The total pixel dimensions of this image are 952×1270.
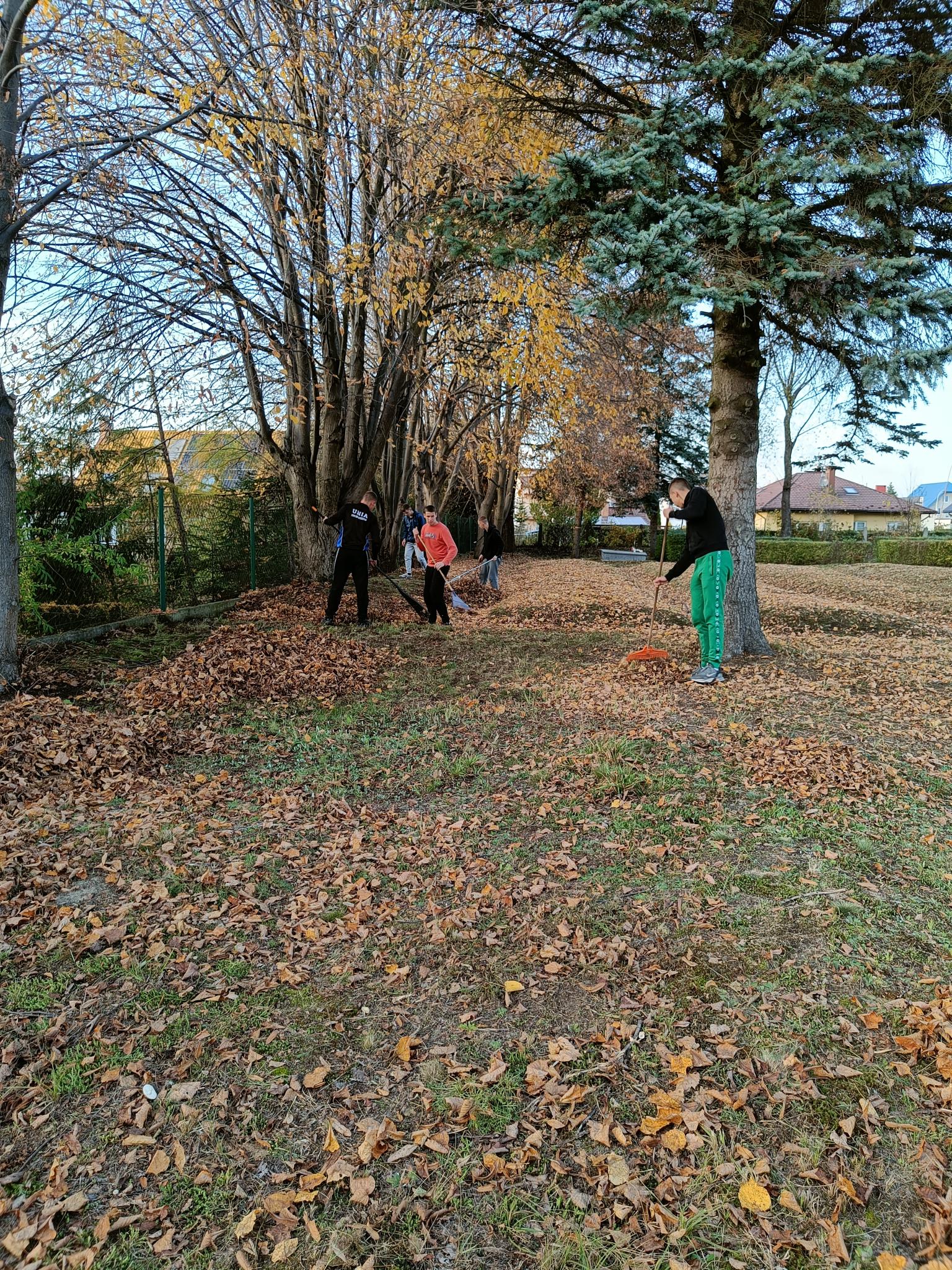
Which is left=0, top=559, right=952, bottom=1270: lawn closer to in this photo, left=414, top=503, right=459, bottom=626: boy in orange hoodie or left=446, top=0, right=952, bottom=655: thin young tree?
left=446, top=0, right=952, bottom=655: thin young tree

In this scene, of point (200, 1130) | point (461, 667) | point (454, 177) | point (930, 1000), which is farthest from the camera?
point (454, 177)

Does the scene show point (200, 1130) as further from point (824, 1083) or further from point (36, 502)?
point (36, 502)

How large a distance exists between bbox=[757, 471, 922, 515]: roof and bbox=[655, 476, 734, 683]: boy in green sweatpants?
46961mm

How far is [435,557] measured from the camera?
10625mm

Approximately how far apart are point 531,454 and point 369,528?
19.3m

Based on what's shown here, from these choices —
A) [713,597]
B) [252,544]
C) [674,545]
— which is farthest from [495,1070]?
[674,545]

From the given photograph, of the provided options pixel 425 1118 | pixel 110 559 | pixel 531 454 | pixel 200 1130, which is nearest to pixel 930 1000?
pixel 425 1118

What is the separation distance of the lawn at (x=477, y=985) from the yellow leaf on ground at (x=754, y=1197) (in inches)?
0.9

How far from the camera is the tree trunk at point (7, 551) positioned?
6.27m

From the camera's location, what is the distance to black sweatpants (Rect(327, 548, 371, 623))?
9945 mm

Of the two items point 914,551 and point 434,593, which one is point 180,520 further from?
point 914,551

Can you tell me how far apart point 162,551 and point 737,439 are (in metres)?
7.37

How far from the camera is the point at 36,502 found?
8.48 metres

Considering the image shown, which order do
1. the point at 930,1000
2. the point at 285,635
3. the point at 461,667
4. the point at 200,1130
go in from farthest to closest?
the point at 285,635 → the point at 461,667 → the point at 930,1000 → the point at 200,1130
